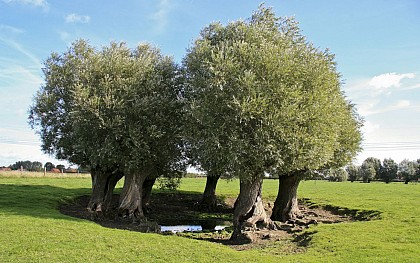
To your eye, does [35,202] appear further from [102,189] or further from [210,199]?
[210,199]

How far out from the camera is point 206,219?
1547 inches

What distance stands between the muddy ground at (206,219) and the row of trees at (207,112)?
1635mm

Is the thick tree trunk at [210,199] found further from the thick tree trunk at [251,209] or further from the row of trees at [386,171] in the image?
the row of trees at [386,171]

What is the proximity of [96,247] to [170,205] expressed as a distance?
89.9ft

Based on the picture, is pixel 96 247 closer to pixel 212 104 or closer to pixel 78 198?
pixel 212 104

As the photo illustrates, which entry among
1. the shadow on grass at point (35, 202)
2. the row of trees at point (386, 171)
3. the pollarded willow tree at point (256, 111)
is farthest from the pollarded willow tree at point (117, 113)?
the row of trees at point (386, 171)

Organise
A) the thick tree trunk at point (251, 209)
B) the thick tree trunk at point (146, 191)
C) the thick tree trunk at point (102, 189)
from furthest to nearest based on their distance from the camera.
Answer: the thick tree trunk at point (146, 191)
the thick tree trunk at point (102, 189)
the thick tree trunk at point (251, 209)

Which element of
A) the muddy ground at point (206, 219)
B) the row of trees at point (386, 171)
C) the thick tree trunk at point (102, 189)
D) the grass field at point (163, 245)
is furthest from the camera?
the row of trees at point (386, 171)

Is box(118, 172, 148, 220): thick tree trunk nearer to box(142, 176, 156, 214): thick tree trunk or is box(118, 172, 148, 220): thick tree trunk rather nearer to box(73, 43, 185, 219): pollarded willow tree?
box(73, 43, 185, 219): pollarded willow tree

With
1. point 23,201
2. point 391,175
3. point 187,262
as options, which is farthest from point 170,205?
point 391,175

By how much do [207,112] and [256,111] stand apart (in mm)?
3759

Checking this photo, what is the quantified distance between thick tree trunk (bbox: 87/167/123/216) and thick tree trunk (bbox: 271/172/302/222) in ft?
53.1

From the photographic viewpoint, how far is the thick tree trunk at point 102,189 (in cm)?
3409

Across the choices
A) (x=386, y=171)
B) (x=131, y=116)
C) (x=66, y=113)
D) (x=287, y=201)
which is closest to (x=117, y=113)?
(x=131, y=116)
